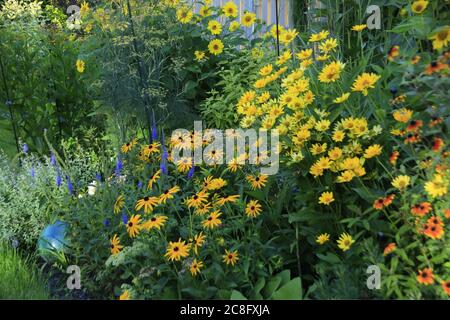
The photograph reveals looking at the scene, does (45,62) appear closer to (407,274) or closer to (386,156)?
(386,156)

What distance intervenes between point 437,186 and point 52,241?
76.9 inches

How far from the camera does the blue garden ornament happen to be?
3129 millimetres

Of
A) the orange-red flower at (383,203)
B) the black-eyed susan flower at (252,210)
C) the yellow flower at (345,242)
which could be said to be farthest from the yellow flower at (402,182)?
the black-eyed susan flower at (252,210)

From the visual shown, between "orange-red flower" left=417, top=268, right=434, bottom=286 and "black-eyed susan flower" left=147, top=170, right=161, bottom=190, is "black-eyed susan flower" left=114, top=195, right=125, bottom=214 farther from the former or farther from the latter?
"orange-red flower" left=417, top=268, right=434, bottom=286

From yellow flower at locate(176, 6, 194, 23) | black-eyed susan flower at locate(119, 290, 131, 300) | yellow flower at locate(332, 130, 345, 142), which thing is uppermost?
yellow flower at locate(176, 6, 194, 23)

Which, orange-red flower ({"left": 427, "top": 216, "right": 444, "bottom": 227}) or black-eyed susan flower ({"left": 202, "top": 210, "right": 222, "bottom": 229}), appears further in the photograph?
black-eyed susan flower ({"left": 202, "top": 210, "right": 222, "bottom": 229})

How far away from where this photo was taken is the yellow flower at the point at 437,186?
6.86 feet

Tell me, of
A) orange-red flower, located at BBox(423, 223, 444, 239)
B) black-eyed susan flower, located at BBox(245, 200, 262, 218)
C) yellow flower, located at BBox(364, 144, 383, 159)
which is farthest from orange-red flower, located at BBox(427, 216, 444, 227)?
black-eyed susan flower, located at BBox(245, 200, 262, 218)

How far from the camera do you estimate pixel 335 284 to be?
7.84ft

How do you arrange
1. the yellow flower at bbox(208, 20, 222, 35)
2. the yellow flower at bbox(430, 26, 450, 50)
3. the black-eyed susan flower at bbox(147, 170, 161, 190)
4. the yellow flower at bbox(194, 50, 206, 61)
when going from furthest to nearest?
the yellow flower at bbox(208, 20, 222, 35)
the yellow flower at bbox(194, 50, 206, 61)
the black-eyed susan flower at bbox(147, 170, 161, 190)
the yellow flower at bbox(430, 26, 450, 50)

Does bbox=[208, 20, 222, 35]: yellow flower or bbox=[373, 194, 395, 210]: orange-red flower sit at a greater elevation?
bbox=[208, 20, 222, 35]: yellow flower

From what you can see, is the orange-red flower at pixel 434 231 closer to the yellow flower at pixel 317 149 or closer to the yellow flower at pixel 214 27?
the yellow flower at pixel 317 149

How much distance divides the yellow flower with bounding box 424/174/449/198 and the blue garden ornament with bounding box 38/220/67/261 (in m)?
1.81

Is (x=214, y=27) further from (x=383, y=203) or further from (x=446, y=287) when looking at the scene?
(x=446, y=287)
